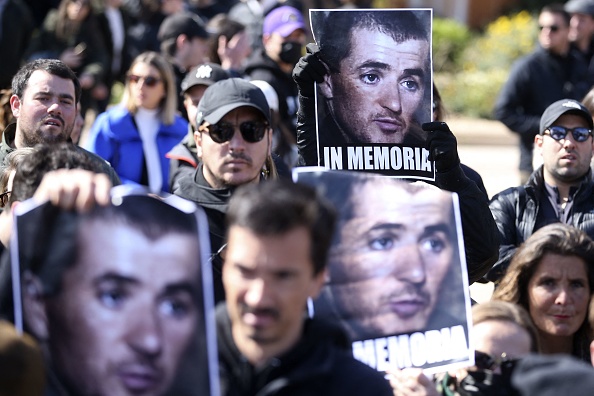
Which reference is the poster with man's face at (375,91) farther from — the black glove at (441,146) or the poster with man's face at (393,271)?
the poster with man's face at (393,271)

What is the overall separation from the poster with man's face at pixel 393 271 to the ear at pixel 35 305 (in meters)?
0.84

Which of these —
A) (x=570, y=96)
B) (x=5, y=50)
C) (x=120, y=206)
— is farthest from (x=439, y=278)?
(x=5, y=50)

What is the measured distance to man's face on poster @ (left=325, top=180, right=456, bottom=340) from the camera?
133 inches

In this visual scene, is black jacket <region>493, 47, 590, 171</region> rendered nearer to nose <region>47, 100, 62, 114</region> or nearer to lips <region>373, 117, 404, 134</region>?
lips <region>373, 117, 404, 134</region>

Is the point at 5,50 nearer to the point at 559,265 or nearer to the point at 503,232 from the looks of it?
the point at 503,232

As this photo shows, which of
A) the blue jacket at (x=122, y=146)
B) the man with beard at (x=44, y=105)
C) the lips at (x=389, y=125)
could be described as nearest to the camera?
the lips at (x=389, y=125)

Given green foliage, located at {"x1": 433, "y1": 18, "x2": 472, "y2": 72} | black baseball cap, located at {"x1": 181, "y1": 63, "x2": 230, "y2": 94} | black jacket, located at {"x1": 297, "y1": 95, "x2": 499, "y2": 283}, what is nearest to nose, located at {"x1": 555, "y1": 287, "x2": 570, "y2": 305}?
black jacket, located at {"x1": 297, "y1": 95, "x2": 499, "y2": 283}

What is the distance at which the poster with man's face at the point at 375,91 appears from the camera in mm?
4762

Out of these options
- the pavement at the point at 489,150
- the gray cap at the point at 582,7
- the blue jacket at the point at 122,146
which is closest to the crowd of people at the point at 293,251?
the blue jacket at the point at 122,146

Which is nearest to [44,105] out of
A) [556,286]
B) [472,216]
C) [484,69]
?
[472,216]

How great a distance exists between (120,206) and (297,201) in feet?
1.41

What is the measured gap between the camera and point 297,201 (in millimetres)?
2889

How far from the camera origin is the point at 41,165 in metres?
3.56

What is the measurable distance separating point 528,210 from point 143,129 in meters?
2.78
